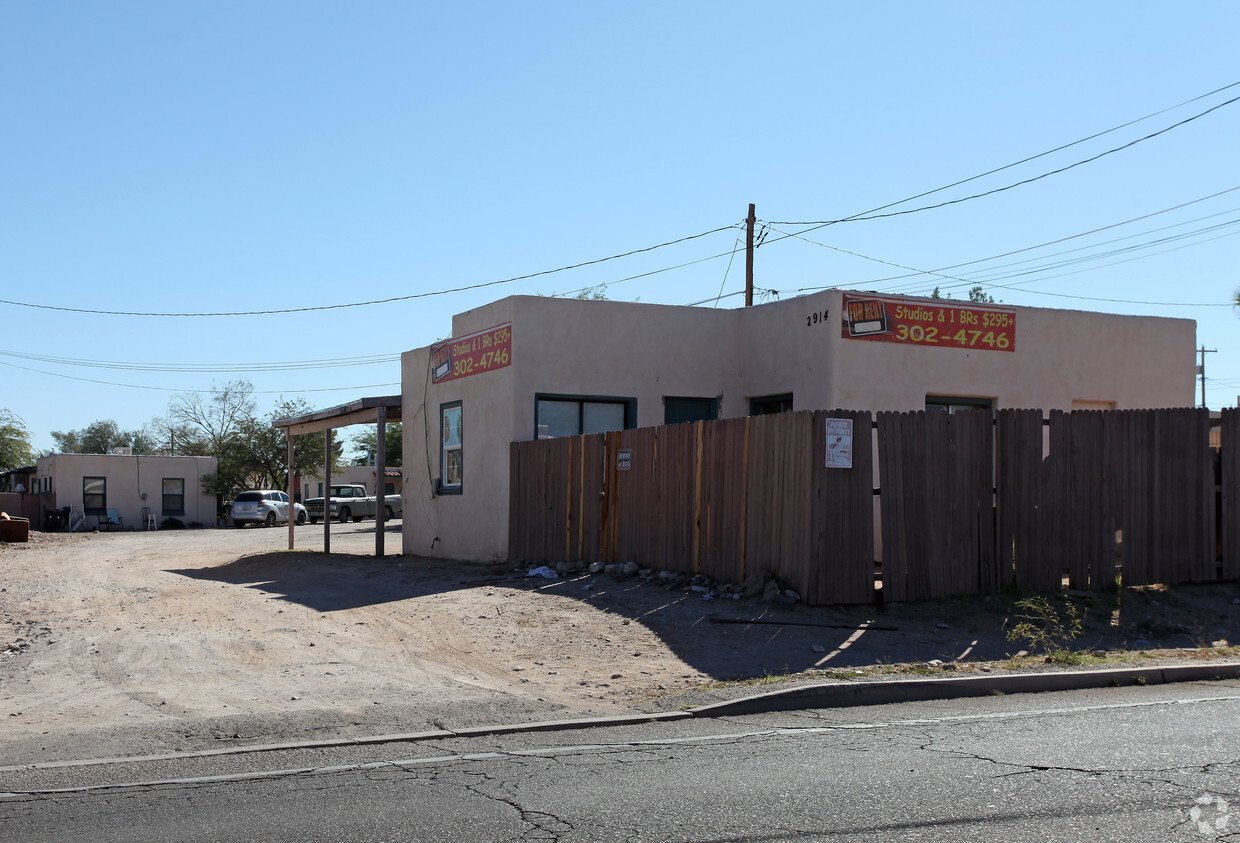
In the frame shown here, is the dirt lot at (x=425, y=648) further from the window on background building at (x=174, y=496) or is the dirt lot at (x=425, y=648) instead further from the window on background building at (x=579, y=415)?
the window on background building at (x=174, y=496)

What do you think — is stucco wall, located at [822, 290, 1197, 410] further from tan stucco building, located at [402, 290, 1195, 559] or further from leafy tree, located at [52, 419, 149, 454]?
leafy tree, located at [52, 419, 149, 454]

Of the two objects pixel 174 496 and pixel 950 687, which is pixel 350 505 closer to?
pixel 174 496

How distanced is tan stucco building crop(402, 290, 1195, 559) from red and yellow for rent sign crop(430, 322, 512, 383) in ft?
0.13

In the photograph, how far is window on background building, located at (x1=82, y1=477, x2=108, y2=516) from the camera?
42938 millimetres

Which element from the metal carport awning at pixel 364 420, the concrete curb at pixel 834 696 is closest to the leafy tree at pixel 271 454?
the metal carport awning at pixel 364 420

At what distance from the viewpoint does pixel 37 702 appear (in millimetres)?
8492

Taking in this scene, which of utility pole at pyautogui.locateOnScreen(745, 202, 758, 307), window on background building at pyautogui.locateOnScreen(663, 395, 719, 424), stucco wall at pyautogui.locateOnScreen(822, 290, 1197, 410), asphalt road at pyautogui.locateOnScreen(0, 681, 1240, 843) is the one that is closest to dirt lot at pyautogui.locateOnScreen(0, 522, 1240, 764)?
asphalt road at pyautogui.locateOnScreen(0, 681, 1240, 843)

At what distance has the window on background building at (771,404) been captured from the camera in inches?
711

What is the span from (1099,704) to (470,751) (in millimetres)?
4837

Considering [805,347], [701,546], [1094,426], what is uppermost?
[805,347]

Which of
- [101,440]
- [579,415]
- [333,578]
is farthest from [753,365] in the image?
[101,440]

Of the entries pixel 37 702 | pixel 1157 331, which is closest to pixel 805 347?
pixel 1157 331

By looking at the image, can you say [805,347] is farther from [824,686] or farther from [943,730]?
[943,730]

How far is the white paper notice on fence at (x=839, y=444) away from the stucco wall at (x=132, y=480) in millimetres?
38319
